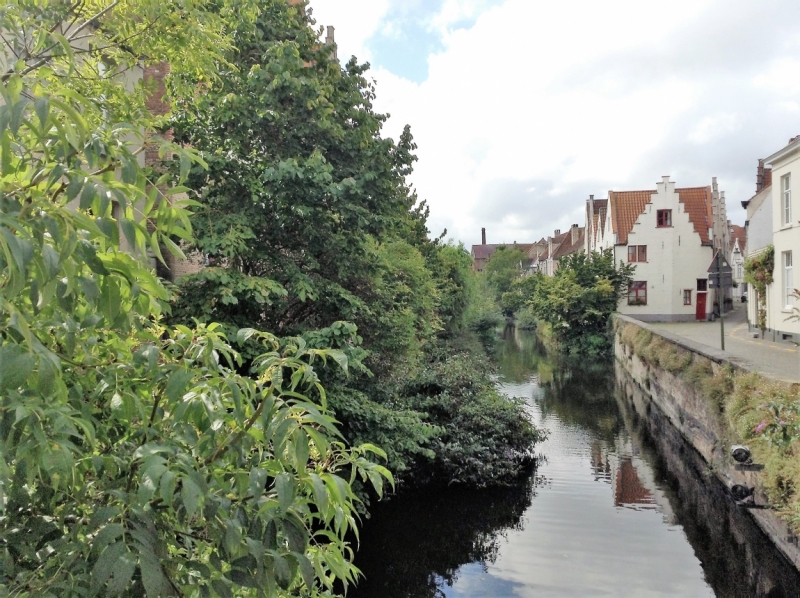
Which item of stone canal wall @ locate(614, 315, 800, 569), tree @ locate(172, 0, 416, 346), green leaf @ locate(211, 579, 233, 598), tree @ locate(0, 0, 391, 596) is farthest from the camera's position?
stone canal wall @ locate(614, 315, 800, 569)

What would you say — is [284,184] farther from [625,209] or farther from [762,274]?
[625,209]

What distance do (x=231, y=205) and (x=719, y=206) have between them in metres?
42.9

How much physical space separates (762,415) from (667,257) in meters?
33.6

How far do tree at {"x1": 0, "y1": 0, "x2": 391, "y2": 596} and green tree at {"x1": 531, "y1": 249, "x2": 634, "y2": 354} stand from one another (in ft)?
124

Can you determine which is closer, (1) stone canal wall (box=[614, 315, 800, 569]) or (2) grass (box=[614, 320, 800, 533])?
(2) grass (box=[614, 320, 800, 533])

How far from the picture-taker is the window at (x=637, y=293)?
42031 millimetres

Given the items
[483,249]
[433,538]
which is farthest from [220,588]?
[483,249]

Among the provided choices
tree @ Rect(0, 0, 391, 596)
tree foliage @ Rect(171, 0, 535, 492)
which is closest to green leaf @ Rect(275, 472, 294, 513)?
tree @ Rect(0, 0, 391, 596)

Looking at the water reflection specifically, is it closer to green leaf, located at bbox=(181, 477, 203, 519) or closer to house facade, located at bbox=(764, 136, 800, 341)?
green leaf, located at bbox=(181, 477, 203, 519)

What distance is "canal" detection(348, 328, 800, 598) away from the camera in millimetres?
10273

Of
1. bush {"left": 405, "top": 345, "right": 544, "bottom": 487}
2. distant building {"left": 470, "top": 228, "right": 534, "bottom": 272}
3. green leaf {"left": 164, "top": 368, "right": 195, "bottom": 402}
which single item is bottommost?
bush {"left": 405, "top": 345, "right": 544, "bottom": 487}

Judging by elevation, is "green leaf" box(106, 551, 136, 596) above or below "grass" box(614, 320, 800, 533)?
above

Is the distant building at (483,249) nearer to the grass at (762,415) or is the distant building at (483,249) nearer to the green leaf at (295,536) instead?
the grass at (762,415)

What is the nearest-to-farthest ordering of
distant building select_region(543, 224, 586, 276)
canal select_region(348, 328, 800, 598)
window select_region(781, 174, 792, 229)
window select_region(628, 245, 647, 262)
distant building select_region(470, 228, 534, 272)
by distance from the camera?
canal select_region(348, 328, 800, 598) → window select_region(781, 174, 792, 229) → window select_region(628, 245, 647, 262) → distant building select_region(543, 224, 586, 276) → distant building select_region(470, 228, 534, 272)
